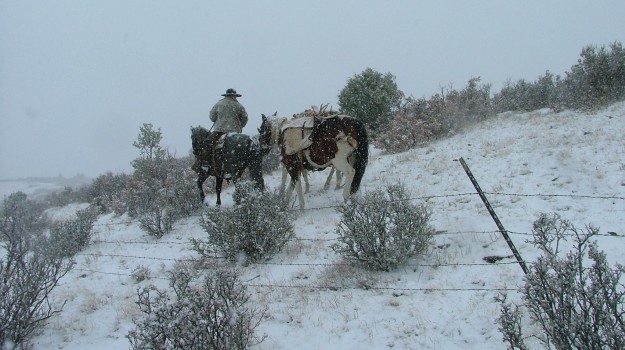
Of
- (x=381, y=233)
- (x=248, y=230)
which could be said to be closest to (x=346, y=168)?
(x=248, y=230)

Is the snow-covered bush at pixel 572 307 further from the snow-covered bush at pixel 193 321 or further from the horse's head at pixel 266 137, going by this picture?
the horse's head at pixel 266 137

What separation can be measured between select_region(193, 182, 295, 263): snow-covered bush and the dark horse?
6.98 feet

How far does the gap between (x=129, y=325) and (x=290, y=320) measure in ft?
6.22

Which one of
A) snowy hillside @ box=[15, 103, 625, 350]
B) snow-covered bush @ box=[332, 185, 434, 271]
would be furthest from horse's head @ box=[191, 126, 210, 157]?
snow-covered bush @ box=[332, 185, 434, 271]

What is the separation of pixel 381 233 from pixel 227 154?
482 cm

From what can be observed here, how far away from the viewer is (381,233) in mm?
5234

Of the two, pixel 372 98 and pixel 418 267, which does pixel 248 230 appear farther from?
pixel 372 98

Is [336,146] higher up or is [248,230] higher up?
[336,146]

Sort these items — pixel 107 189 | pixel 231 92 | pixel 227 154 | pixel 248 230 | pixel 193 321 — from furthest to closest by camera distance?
pixel 107 189, pixel 231 92, pixel 227 154, pixel 248 230, pixel 193 321

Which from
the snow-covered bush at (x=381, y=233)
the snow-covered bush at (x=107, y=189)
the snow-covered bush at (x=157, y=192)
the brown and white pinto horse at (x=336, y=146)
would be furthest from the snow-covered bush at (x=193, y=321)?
the snow-covered bush at (x=107, y=189)

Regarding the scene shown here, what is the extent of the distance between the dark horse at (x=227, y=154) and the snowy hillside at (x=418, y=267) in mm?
1394

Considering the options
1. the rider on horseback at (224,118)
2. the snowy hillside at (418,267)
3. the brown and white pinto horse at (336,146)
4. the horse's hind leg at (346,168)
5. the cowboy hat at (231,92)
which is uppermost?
the cowboy hat at (231,92)

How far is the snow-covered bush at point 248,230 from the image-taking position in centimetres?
599

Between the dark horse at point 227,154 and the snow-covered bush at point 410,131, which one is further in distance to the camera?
the snow-covered bush at point 410,131
